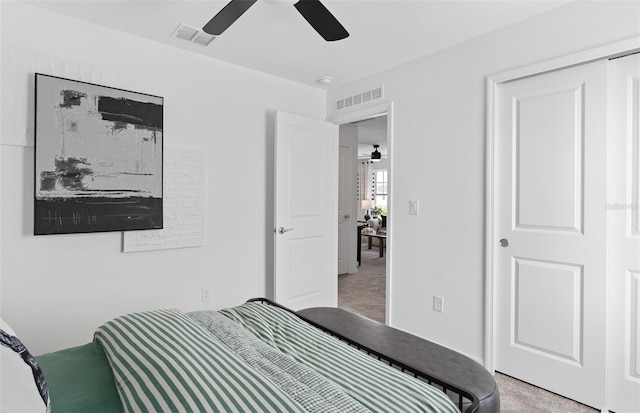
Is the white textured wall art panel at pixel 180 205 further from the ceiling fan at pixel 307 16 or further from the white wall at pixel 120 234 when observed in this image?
the ceiling fan at pixel 307 16

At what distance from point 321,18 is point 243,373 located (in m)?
1.65

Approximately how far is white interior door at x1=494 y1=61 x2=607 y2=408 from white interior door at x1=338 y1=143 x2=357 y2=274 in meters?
3.36

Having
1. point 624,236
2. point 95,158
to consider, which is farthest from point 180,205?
point 624,236

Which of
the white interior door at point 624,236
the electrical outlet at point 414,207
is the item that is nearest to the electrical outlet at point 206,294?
the electrical outlet at point 414,207

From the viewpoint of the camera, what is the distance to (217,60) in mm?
3127

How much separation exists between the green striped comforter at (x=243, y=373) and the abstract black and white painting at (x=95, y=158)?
1.35 meters

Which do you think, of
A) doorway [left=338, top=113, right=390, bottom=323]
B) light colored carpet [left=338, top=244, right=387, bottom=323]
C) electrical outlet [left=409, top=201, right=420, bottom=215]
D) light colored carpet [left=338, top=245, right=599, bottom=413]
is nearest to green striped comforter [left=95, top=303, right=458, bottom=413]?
light colored carpet [left=338, top=245, right=599, bottom=413]

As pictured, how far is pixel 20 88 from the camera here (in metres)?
2.23

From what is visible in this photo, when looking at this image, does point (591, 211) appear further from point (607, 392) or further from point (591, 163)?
point (607, 392)

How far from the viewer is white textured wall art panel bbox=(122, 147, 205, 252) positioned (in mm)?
2801

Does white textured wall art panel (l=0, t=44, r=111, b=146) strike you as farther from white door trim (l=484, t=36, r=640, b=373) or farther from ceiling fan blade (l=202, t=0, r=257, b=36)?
white door trim (l=484, t=36, r=640, b=373)

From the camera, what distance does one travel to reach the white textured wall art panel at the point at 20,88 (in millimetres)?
2182

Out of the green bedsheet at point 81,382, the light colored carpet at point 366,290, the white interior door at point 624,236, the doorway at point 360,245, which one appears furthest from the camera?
the doorway at point 360,245

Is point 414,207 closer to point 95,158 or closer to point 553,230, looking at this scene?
point 553,230
